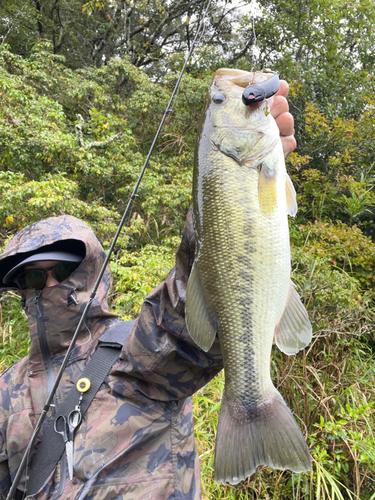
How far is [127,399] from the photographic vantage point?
1.50 meters

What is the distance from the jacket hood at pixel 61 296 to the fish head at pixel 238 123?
1001 mm

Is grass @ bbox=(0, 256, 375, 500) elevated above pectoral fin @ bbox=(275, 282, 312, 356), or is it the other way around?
pectoral fin @ bbox=(275, 282, 312, 356)

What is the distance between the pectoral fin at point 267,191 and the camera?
1.12 metres

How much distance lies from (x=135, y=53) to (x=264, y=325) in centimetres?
1177

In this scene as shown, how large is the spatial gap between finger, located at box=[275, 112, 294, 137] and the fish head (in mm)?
70

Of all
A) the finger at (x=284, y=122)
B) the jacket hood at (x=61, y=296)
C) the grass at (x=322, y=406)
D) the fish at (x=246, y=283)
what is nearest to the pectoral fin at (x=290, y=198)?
the fish at (x=246, y=283)

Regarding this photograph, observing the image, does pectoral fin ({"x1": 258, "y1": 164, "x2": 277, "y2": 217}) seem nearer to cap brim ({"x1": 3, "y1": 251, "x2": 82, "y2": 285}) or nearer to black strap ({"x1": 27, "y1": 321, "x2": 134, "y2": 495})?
black strap ({"x1": 27, "y1": 321, "x2": 134, "y2": 495})

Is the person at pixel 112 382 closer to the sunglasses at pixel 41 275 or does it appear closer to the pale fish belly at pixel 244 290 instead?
the sunglasses at pixel 41 275

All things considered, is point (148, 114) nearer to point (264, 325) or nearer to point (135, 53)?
point (135, 53)

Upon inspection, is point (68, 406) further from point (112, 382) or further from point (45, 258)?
point (45, 258)

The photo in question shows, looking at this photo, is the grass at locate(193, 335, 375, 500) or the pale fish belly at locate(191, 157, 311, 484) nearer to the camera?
the pale fish belly at locate(191, 157, 311, 484)

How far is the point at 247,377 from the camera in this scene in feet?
3.59

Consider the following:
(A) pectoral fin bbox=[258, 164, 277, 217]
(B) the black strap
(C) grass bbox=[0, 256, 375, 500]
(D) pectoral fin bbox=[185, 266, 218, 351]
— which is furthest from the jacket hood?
(C) grass bbox=[0, 256, 375, 500]

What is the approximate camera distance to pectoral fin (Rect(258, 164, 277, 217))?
1116 mm
